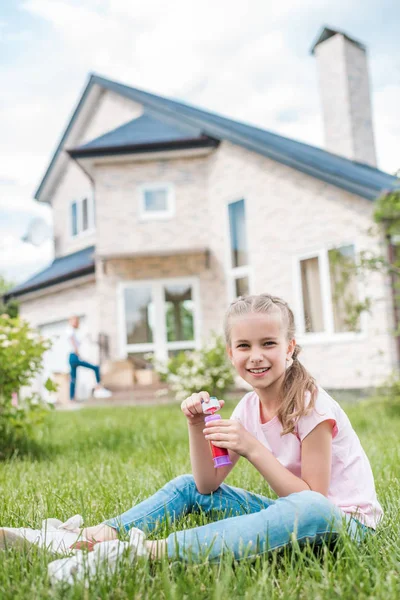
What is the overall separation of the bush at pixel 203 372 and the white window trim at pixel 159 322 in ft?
8.71

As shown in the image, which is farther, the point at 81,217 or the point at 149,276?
the point at 81,217

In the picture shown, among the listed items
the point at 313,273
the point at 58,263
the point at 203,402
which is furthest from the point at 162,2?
the point at 58,263

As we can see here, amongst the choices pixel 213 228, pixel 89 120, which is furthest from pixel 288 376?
pixel 89 120

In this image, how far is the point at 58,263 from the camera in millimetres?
19766

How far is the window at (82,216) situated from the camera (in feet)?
61.7

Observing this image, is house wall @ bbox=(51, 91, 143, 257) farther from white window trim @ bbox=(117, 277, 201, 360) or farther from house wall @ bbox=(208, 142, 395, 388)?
house wall @ bbox=(208, 142, 395, 388)

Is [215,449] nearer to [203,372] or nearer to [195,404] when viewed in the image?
[195,404]

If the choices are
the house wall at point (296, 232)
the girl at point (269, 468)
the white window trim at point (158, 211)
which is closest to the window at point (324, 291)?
the house wall at point (296, 232)

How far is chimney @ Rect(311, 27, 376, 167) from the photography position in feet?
54.5

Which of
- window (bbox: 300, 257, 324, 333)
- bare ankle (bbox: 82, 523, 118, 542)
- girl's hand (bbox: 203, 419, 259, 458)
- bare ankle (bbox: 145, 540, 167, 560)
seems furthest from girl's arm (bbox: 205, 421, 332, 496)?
window (bbox: 300, 257, 324, 333)

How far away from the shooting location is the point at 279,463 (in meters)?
2.26

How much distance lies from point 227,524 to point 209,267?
12.5m

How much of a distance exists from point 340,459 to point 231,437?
53cm

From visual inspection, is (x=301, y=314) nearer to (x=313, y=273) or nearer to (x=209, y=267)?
(x=313, y=273)
